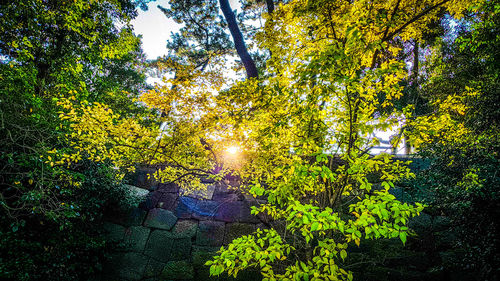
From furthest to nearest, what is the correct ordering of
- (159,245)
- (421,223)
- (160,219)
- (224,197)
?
(224,197) → (160,219) → (159,245) → (421,223)

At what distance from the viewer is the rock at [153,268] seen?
5.46 metres

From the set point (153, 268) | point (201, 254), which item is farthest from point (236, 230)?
point (153, 268)

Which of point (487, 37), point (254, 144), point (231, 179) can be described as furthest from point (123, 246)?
point (487, 37)

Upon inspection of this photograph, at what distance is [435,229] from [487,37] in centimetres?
422

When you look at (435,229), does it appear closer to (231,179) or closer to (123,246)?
(231,179)

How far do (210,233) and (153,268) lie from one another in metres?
1.78

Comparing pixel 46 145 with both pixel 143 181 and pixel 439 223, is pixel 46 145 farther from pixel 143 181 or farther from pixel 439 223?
pixel 439 223

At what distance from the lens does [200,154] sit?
398 cm

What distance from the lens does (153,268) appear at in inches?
221

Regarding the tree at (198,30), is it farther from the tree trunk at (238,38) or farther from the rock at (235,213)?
the rock at (235,213)

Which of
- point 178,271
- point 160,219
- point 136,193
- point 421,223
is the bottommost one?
point 178,271

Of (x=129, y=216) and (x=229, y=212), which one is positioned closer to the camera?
(x=129, y=216)

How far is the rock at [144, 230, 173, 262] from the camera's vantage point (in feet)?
19.4

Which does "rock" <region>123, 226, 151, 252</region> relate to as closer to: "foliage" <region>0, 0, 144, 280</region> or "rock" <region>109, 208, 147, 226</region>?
"rock" <region>109, 208, 147, 226</region>
